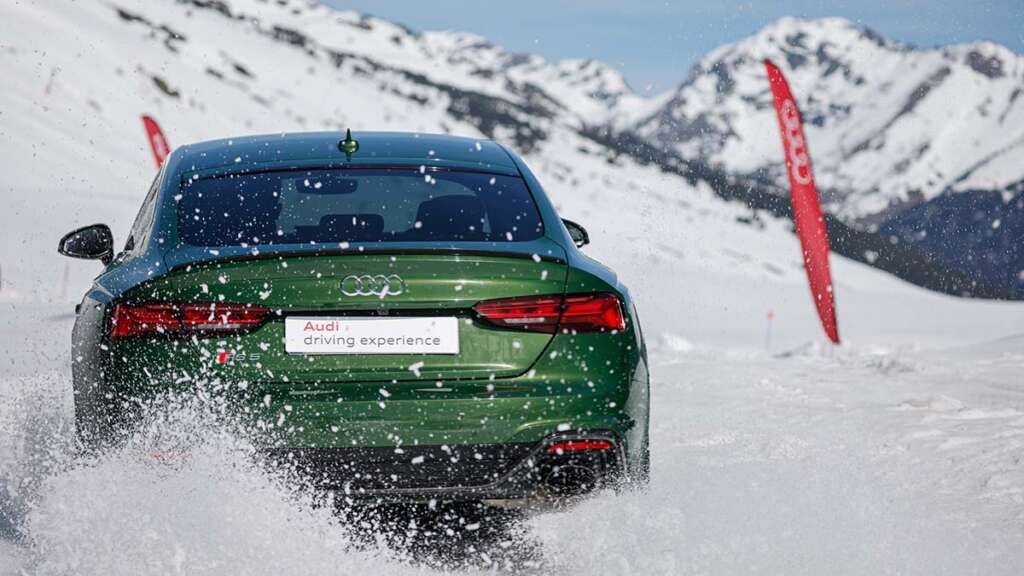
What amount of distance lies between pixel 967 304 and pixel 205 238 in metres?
73.9

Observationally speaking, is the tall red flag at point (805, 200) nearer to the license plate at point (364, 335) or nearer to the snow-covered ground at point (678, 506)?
the snow-covered ground at point (678, 506)

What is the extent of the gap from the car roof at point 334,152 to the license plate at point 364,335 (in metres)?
1.01

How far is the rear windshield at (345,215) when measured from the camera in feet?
12.3

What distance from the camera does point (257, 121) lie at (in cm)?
6512

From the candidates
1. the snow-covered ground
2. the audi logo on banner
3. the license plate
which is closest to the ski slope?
the snow-covered ground

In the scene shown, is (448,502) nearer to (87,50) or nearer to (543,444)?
(543,444)

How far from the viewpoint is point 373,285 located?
132 inches

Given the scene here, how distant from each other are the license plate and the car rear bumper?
0.28m

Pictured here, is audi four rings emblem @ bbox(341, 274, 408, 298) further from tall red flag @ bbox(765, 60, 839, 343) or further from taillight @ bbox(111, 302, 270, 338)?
tall red flag @ bbox(765, 60, 839, 343)

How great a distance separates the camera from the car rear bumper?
334 centimetres

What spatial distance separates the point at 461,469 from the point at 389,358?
38cm

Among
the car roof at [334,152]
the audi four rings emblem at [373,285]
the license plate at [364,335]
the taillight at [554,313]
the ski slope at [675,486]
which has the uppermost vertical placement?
the car roof at [334,152]

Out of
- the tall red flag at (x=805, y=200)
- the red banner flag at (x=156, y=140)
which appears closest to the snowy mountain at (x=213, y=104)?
the red banner flag at (x=156, y=140)

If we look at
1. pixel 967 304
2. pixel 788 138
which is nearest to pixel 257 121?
pixel 967 304
